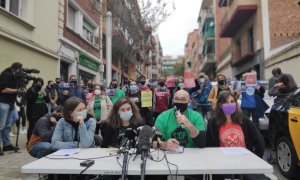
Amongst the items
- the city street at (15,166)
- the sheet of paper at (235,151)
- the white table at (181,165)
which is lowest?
the city street at (15,166)

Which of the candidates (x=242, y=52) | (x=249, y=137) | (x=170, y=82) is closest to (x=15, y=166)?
(x=249, y=137)

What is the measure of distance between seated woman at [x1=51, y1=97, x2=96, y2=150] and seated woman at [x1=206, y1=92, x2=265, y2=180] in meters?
1.59

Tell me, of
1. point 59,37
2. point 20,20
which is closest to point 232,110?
point 20,20

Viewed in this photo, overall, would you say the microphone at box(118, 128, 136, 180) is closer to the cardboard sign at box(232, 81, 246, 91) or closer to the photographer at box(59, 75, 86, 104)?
the cardboard sign at box(232, 81, 246, 91)

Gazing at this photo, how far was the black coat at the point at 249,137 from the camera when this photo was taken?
12.5 feet

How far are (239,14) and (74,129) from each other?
18.8 meters

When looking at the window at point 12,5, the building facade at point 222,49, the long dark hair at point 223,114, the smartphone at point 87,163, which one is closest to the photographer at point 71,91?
the window at point 12,5

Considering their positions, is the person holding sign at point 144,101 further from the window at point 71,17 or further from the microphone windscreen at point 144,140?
the window at point 71,17

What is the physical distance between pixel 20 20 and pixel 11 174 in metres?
6.90

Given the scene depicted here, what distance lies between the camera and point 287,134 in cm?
505

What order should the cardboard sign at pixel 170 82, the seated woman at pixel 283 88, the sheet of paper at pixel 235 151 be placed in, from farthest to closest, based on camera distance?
the cardboard sign at pixel 170 82 < the seated woman at pixel 283 88 < the sheet of paper at pixel 235 151

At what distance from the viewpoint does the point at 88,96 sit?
8.89 m

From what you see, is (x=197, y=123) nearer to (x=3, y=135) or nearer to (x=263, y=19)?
(x=3, y=135)

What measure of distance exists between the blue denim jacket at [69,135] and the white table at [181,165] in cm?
75
